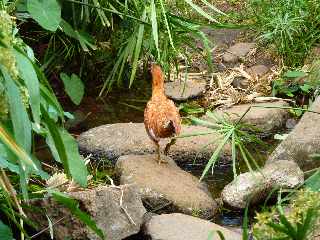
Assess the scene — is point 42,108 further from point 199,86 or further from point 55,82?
point 199,86

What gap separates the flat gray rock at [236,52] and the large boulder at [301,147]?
71.8 inches

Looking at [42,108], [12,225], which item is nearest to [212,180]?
[12,225]

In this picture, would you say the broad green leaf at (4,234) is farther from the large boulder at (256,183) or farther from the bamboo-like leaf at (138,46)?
the bamboo-like leaf at (138,46)

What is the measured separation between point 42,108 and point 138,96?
3526 millimetres

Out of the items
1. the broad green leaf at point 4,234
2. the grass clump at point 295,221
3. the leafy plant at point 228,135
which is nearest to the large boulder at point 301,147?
the leafy plant at point 228,135

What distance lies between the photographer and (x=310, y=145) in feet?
12.2

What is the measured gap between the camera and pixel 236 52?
5.70 m

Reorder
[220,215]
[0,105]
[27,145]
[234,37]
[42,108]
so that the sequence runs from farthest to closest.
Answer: [234,37]
[220,215]
[42,108]
[27,145]
[0,105]

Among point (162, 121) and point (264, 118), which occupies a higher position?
point (162, 121)

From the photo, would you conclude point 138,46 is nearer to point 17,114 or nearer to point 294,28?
point 294,28

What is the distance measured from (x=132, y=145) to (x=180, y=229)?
1281 mm

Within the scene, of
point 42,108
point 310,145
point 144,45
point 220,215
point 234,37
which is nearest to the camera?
point 42,108

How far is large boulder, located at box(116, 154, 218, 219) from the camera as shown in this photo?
→ 131 inches

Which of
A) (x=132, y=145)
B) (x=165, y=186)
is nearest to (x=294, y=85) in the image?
(x=132, y=145)
